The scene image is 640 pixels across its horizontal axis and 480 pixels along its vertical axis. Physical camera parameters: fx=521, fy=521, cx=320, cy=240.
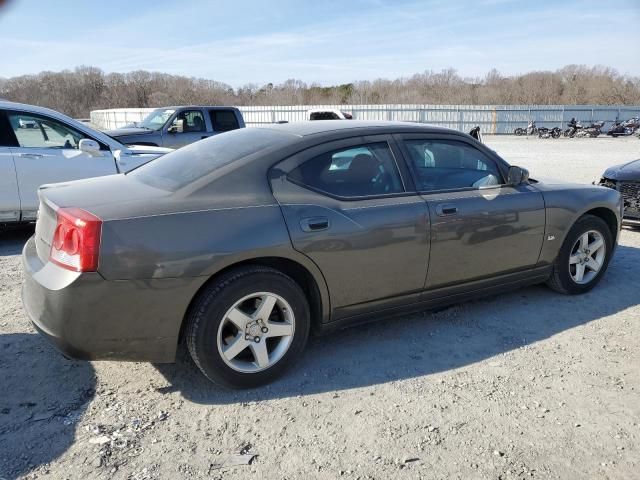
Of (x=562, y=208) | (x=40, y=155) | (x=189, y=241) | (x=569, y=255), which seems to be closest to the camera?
(x=189, y=241)

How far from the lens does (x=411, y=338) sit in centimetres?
382

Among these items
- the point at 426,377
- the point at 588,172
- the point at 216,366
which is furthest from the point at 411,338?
the point at 588,172

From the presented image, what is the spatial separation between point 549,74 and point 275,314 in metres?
65.9

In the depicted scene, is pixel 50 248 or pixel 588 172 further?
pixel 588 172

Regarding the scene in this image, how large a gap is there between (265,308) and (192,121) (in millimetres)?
10463

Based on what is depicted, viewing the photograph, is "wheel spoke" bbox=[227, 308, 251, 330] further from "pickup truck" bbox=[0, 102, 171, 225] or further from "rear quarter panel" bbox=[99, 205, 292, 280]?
"pickup truck" bbox=[0, 102, 171, 225]

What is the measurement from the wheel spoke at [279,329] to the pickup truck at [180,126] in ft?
32.0

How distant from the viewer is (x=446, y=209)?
144 inches

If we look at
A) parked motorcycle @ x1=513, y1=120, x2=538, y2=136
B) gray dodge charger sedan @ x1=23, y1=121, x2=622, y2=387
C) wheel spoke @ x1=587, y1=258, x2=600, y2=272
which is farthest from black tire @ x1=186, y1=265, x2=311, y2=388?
parked motorcycle @ x1=513, y1=120, x2=538, y2=136

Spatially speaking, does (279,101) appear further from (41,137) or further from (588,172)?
(41,137)

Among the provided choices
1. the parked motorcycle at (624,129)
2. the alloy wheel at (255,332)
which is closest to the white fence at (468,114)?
the parked motorcycle at (624,129)

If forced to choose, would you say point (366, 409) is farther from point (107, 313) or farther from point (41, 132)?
point (41, 132)

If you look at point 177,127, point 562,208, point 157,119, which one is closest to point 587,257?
point 562,208

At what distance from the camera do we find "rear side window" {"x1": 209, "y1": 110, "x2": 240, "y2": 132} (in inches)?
504
